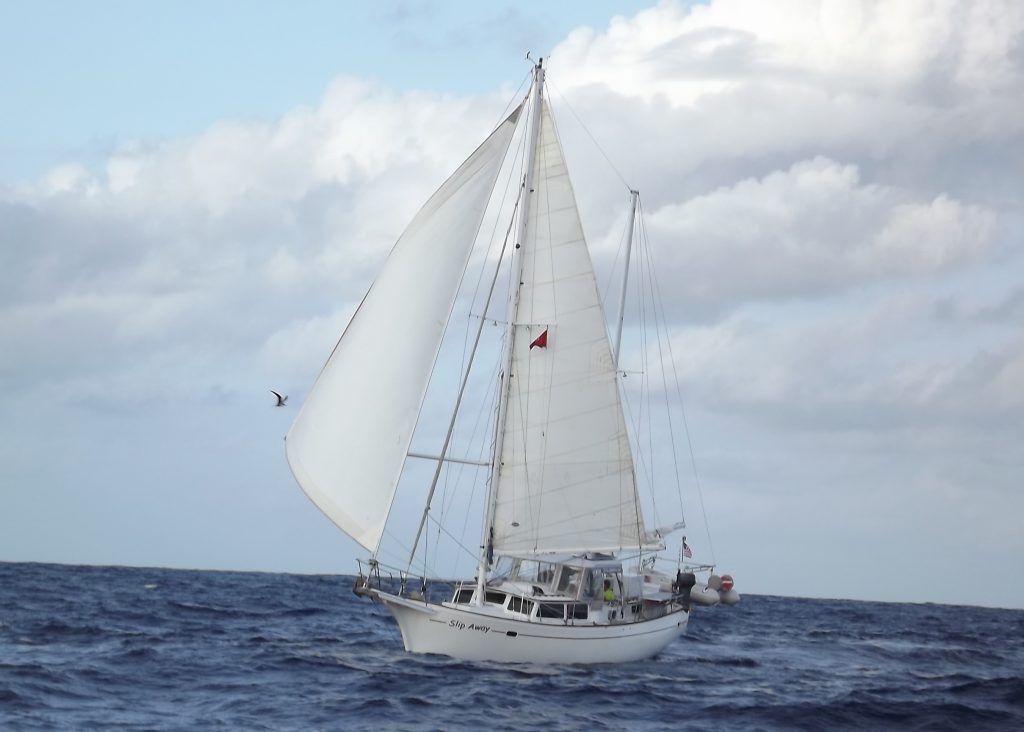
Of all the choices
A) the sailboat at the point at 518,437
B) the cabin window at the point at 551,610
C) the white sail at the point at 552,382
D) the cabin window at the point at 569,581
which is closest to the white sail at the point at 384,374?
the sailboat at the point at 518,437

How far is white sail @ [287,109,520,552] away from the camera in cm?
3102

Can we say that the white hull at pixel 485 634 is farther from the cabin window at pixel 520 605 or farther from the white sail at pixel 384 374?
the white sail at pixel 384 374

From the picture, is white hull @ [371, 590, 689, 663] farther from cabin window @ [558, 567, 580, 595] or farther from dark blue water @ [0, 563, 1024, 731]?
cabin window @ [558, 567, 580, 595]

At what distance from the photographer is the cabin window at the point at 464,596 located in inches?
1359

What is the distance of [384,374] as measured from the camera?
1248 inches

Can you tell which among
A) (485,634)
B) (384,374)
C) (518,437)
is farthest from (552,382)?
(485,634)

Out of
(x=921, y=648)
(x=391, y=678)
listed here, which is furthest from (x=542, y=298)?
(x=921, y=648)

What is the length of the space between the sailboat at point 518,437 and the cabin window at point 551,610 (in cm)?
4

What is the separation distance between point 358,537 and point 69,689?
7515 millimetres

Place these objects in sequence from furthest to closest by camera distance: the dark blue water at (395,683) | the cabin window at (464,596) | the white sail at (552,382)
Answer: the white sail at (552,382)
the cabin window at (464,596)
the dark blue water at (395,683)

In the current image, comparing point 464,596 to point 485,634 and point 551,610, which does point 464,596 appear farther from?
point 485,634

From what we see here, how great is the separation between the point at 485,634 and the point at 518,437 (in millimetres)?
5634

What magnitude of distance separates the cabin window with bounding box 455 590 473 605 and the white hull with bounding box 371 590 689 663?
5.53 feet

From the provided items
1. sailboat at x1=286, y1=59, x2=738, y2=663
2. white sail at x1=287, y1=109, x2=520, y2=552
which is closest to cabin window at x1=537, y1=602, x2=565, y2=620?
sailboat at x1=286, y1=59, x2=738, y2=663
